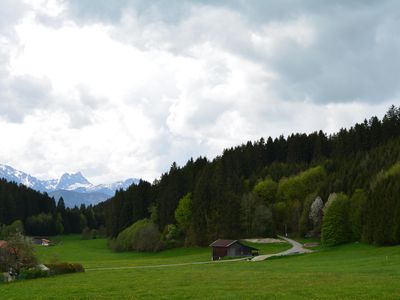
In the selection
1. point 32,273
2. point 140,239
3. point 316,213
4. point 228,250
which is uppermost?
point 316,213

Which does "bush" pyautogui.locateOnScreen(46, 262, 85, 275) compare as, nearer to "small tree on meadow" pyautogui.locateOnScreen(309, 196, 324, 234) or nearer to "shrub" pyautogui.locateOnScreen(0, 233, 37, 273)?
"shrub" pyautogui.locateOnScreen(0, 233, 37, 273)

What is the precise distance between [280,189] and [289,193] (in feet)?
11.0

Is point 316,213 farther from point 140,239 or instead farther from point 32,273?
point 32,273

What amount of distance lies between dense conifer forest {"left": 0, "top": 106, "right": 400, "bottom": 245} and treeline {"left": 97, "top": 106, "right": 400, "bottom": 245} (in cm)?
26

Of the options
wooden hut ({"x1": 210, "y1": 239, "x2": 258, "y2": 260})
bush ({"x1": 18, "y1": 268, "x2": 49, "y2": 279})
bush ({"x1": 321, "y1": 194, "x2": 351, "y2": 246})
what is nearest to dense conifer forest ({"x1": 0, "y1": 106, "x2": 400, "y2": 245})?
bush ({"x1": 321, "y1": 194, "x2": 351, "y2": 246})

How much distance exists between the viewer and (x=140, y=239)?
132 m

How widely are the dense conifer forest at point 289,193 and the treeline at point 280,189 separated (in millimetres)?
264

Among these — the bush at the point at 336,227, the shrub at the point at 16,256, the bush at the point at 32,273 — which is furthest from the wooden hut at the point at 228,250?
the bush at the point at 32,273

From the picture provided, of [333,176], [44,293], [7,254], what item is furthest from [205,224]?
[44,293]

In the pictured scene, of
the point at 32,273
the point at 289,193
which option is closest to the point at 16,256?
the point at 32,273

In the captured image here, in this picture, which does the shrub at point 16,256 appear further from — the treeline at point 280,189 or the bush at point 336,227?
the bush at point 336,227

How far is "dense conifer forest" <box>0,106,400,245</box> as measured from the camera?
3738 inches

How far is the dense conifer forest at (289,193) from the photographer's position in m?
94.9

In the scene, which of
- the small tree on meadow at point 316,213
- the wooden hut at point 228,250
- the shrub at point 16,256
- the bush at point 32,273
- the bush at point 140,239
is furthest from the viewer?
the bush at point 140,239
